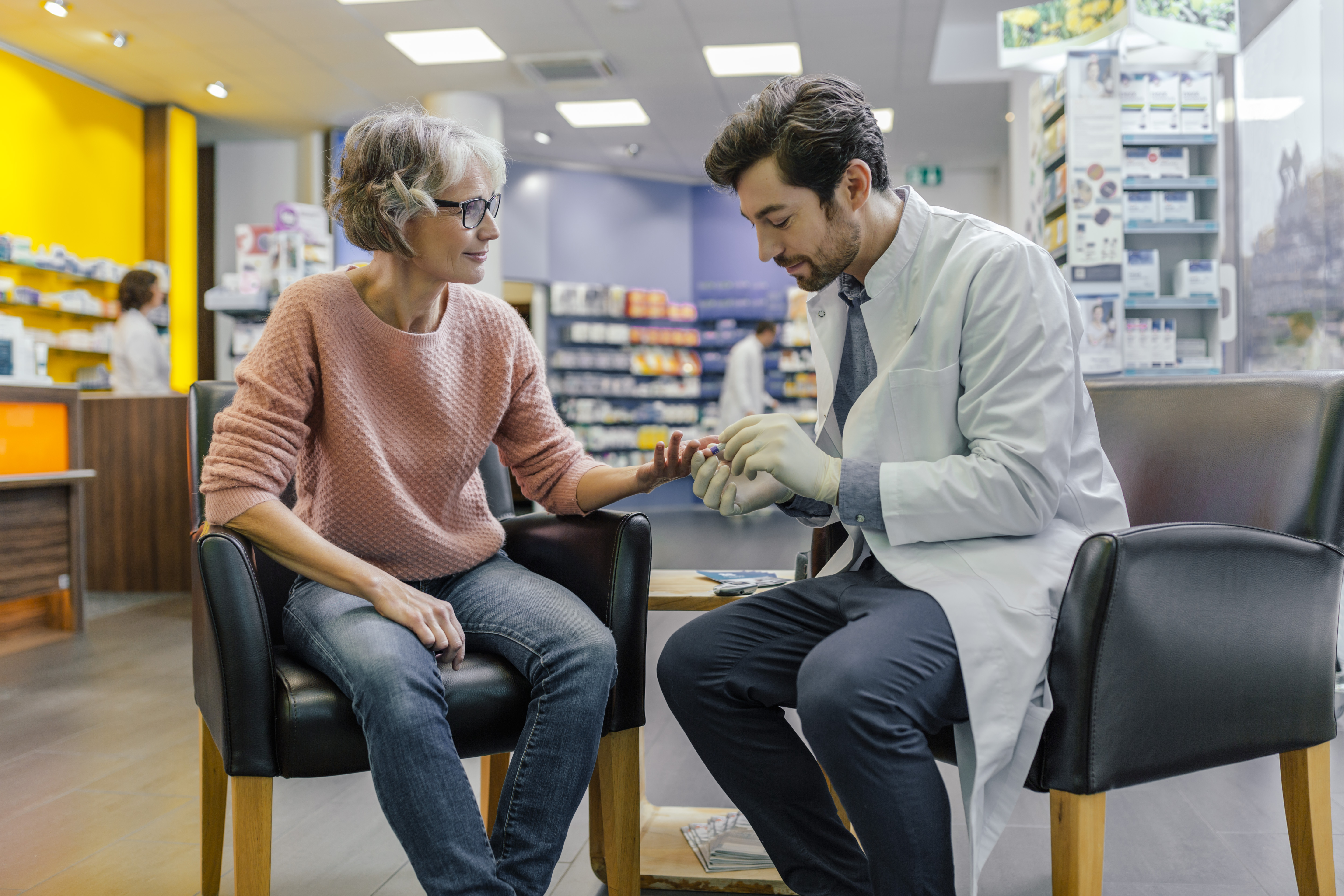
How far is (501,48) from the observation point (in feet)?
21.0

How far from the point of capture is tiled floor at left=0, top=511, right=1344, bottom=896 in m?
1.69

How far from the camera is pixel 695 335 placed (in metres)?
9.80

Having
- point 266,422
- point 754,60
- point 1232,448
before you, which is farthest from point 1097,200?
point 266,422

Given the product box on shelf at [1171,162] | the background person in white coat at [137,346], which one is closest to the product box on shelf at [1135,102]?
the product box on shelf at [1171,162]

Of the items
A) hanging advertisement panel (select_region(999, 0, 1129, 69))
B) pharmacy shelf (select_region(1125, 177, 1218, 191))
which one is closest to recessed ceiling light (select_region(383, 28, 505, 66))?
hanging advertisement panel (select_region(999, 0, 1129, 69))

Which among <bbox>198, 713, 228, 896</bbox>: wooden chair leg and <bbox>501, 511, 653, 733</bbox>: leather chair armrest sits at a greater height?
<bbox>501, 511, 653, 733</bbox>: leather chair armrest

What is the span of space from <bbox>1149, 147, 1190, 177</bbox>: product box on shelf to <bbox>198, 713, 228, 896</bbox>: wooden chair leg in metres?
4.09

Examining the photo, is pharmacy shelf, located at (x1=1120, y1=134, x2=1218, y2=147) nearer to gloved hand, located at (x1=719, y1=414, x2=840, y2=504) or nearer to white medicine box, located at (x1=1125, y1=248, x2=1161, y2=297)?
white medicine box, located at (x1=1125, y1=248, x2=1161, y2=297)

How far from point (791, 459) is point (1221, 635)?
0.58 meters

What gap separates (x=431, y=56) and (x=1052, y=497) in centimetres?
635

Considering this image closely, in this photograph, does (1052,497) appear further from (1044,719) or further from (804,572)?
(804,572)

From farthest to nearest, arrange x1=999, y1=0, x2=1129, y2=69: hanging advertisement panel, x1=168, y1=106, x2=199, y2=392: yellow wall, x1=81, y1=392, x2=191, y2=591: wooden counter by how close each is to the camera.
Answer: x1=168, y1=106, x2=199, y2=392: yellow wall < x1=81, y1=392, x2=191, y2=591: wooden counter < x1=999, y1=0, x2=1129, y2=69: hanging advertisement panel

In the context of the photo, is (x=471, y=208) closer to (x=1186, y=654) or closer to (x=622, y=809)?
(x=622, y=809)

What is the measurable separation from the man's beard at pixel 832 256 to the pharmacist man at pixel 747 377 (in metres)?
7.05
